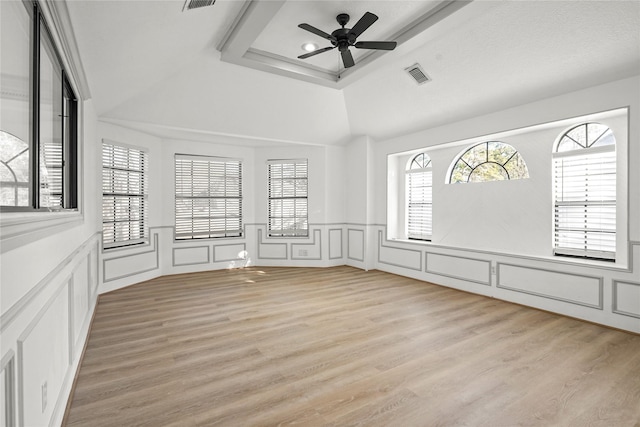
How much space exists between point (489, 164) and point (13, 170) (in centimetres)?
540

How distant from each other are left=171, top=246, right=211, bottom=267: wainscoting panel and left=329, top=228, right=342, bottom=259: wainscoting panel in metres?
2.55

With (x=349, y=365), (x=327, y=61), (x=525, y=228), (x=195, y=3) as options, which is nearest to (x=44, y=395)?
(x=349, y=365)

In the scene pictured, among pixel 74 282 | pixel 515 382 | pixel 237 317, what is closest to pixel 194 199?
pixel 237 317

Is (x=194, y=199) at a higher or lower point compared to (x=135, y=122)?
lower

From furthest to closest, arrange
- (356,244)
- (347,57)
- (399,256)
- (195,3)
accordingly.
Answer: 1. (356,244)
2. (399,256)
3. (347,57)
4. (195,3)

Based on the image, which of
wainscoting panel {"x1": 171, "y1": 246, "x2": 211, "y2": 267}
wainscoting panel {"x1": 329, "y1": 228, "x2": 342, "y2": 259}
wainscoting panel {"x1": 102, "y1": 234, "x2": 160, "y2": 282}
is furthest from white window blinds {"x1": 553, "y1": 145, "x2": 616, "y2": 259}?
wainscoting panel {"x1": 102, "y1": 234, "x2": 160, "y2": 282}

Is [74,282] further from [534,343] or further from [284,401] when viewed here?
[534,343]

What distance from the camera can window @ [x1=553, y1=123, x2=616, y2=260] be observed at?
378 cm

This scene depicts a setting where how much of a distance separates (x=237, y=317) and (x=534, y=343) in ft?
10.3

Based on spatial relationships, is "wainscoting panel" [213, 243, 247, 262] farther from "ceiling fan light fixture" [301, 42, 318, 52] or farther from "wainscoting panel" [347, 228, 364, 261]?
"ceiling fan light fixture" [301, 42, 318, 52]

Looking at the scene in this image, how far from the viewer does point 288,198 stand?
705 cm

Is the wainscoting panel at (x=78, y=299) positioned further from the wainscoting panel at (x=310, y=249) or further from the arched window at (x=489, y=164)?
the arched window at (x=489, y=164)

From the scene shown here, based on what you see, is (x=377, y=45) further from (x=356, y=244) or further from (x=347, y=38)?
(x=356, y=244)

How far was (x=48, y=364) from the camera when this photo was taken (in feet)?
5.31
